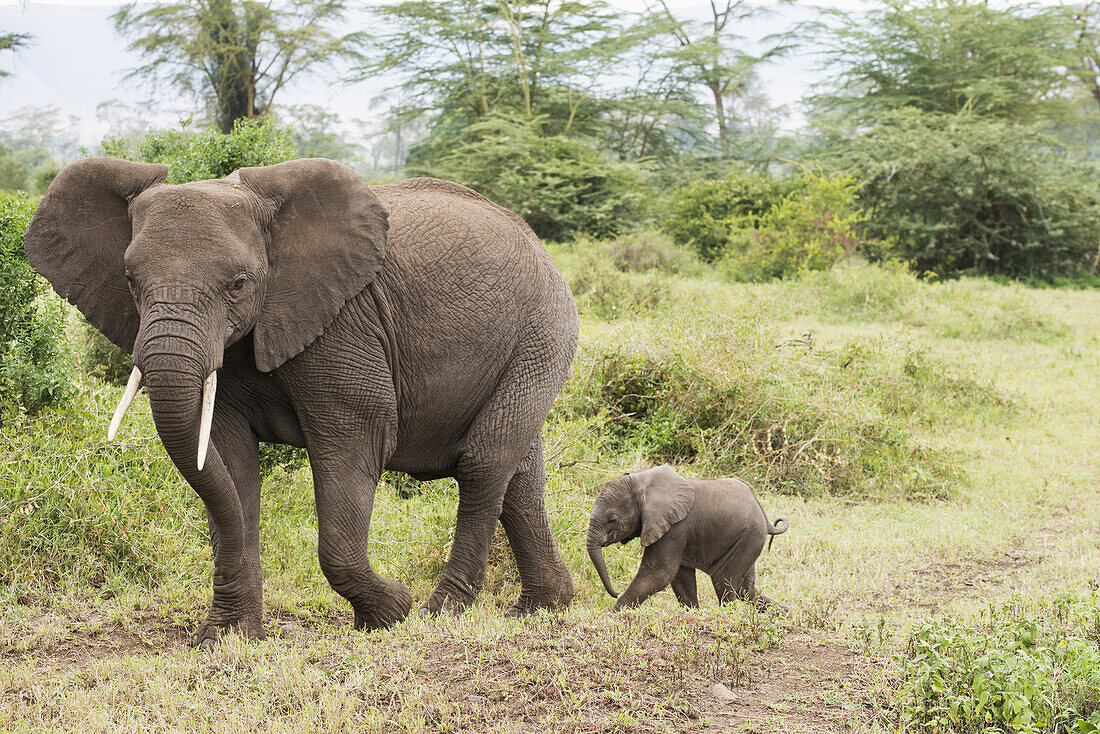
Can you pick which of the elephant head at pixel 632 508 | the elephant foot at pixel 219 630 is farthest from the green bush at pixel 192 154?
the elephant head at pixel 632 508

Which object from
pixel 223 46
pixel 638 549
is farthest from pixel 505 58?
pixel 638 549

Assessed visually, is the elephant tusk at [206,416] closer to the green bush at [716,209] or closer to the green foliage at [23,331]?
the green foliage at [23,331]

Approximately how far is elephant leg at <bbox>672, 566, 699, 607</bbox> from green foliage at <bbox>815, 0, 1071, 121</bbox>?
90.7ft

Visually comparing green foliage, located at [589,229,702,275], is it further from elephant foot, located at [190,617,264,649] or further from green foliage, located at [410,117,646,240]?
elephant foot, located at [190,617,264,649]

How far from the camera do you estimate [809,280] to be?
1814 cm

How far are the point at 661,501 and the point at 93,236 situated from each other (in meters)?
3.22

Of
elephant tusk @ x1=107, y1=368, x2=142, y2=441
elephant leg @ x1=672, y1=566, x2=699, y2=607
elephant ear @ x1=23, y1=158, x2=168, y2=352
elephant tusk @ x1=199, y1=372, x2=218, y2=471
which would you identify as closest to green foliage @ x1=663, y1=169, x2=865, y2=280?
elephant leg @ x1=672, y1=566, x2=699, y2=607

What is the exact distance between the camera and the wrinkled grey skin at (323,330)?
12.5ft

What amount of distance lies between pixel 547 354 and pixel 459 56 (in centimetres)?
3146

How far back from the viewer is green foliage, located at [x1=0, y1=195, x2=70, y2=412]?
239 inches

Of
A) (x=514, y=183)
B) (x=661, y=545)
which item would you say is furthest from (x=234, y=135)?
(x=514, y=183)

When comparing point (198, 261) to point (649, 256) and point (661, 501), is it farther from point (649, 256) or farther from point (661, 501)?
point (649, 256)

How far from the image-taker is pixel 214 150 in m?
9.88

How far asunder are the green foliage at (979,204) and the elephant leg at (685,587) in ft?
64.0
